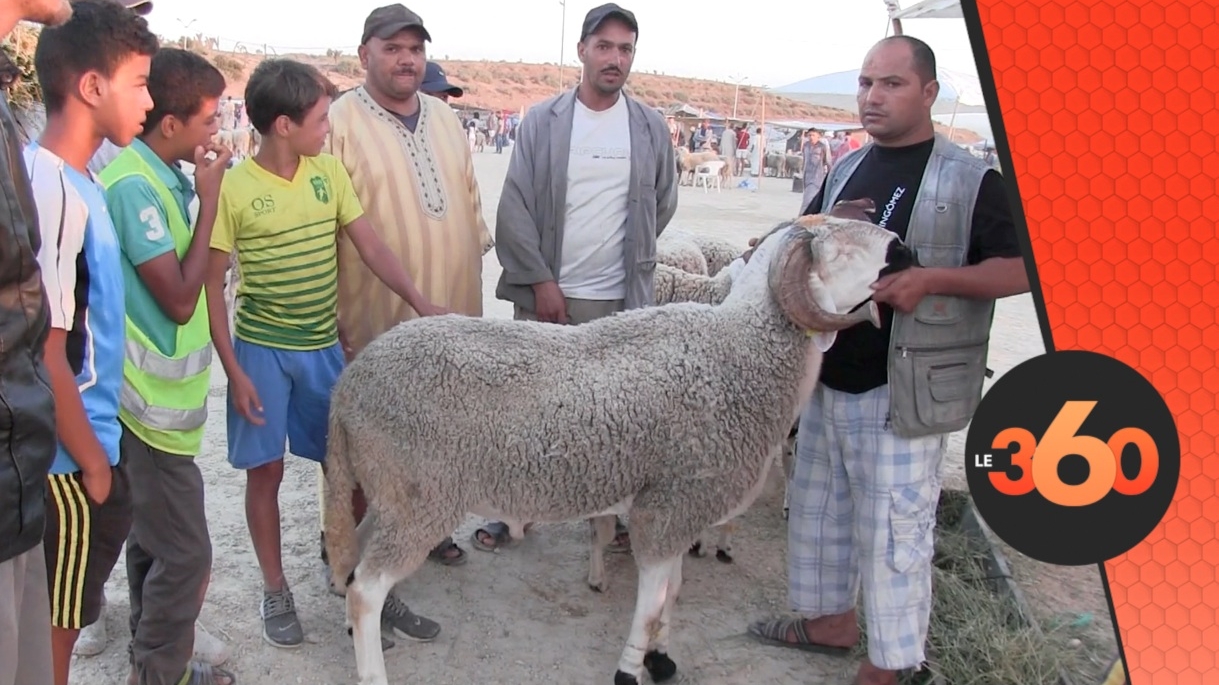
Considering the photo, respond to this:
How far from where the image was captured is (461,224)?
12.0ft

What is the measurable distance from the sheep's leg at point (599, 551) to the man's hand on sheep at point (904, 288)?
1701 mm

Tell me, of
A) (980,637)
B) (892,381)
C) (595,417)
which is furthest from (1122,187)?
(980,637)

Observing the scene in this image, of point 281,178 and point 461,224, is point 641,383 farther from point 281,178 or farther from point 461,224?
point 281,178

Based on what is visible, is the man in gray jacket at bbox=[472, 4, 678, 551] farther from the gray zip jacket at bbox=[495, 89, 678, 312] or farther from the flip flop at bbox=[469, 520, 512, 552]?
Answer: the flip flop at bbox=[469, 520, 512, 552]

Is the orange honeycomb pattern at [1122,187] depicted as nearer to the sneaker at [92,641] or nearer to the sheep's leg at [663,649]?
the sheep's leg at [663,649]

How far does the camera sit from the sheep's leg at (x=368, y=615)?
2.90m

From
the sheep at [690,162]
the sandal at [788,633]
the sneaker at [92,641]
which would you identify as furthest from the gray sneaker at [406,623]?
the sheep at [690,162]

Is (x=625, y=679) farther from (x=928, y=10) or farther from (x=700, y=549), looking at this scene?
(x=928, y=10)

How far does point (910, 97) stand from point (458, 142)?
6.17ft

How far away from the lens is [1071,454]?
211 cm

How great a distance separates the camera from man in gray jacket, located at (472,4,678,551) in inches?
145

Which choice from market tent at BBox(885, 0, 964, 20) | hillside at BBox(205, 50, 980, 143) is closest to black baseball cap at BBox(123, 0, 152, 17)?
market tent at BBox(885, 0, 964, 20)

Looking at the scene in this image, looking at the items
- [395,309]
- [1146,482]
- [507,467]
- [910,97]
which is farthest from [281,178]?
[1146,482]

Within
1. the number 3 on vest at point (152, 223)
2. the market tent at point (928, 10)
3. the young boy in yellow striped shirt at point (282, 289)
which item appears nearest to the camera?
the number 3 on vest at point (152, 223)
